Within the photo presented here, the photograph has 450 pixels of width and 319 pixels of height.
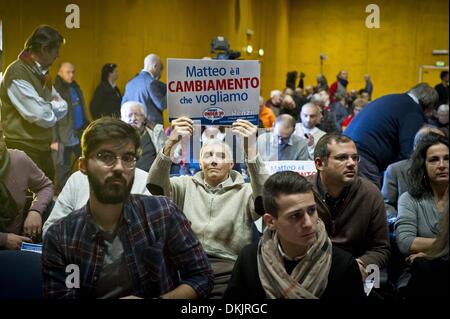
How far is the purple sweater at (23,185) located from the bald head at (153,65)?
690 mm

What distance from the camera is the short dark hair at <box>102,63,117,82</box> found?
3.04 metres

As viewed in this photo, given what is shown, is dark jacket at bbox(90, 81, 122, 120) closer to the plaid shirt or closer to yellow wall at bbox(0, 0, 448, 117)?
yellow wall at bbox(0, 0, 448, 117)

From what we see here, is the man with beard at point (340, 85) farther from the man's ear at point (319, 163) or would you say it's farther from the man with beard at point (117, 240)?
the man with beard at point (117, 240)

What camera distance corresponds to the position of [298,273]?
2285 millimetres

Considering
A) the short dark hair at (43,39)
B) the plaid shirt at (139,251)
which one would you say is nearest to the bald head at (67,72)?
the short dark hair at (43,39)

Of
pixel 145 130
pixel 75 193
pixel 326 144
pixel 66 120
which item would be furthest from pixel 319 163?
pixel 66 120

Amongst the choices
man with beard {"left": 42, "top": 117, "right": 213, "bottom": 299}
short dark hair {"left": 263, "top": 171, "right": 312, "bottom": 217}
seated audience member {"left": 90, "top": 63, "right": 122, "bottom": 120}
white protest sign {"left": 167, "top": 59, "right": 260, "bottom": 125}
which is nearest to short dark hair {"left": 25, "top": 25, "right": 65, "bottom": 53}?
seated audience member {"left": 90, "top": 63, "right": 122, "bottom": 120}

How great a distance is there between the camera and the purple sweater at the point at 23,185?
271cm

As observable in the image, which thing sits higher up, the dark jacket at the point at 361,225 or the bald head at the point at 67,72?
the bald head at the point at 67,72

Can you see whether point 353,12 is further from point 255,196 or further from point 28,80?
point 28,80

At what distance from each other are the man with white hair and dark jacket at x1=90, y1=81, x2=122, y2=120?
46mm

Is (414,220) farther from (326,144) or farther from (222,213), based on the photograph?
(222,213)
